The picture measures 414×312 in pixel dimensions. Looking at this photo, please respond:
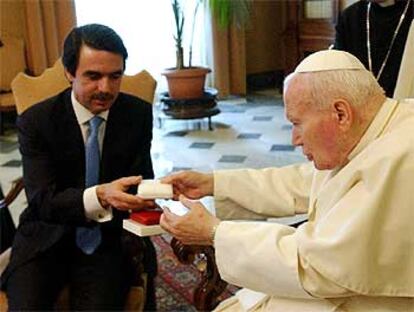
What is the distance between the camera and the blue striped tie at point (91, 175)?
76.1 inches

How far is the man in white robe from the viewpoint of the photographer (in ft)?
3.86

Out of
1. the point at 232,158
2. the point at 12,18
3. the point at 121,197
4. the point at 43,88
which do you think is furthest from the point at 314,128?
the point at 12,18

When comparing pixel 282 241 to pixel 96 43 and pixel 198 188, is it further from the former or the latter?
→ pixel 96 43

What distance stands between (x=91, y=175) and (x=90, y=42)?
0.43 metres

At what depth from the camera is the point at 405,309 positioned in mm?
1243

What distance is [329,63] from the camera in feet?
4.09

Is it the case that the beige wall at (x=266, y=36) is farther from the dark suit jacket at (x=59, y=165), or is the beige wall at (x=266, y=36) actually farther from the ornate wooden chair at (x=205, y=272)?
the ornate wooden chair at (x=205, y=272)

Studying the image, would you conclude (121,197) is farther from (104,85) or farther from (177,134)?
(177,134)

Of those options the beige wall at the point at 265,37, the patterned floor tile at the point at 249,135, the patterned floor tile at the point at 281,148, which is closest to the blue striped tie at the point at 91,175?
the patterned floor tile at the point at 281,148

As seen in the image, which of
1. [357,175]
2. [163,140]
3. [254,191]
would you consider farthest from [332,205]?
[163,140]

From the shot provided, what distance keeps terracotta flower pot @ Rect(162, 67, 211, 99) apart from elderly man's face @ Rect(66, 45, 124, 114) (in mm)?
3683

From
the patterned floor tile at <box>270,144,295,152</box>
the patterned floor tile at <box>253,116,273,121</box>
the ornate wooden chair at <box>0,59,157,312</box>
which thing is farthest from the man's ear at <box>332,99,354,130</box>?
the patterned floor tile at <box>253,116,273,121</box>

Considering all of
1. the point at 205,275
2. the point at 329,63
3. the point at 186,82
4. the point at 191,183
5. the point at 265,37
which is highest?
the point at 329,63

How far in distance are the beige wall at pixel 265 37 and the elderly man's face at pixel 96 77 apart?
17.9 feet
